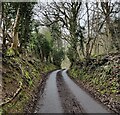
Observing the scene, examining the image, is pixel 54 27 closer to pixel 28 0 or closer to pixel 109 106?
pixel 28 0

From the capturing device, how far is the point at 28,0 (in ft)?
79.7

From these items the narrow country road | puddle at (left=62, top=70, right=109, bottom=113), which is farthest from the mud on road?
puddle at (left=62, top=70, right=109, bottom=113)

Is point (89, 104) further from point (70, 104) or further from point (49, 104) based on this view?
point (49, 104)

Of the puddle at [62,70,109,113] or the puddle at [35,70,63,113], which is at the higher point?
the puddle at [35,70,63,113]

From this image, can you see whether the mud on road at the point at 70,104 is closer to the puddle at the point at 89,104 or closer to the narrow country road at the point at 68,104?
the narrow country road at the point at 68,104

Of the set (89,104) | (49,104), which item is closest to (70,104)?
(89,104)

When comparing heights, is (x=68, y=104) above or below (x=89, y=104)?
above

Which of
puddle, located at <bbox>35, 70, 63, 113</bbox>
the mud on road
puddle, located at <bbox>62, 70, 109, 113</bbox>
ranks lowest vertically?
puddle, located at <bbox>62, 70, 109, 113</bbox>

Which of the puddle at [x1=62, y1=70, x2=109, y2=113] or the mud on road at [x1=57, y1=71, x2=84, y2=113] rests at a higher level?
the mud on road at [x1=57, y1=71, x2=84, y2=113]

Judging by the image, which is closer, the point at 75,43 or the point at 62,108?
the point at 62,108

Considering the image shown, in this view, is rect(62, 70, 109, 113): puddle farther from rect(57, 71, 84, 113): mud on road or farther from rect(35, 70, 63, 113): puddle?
A: rect(35, 70, 63, 113): puddle

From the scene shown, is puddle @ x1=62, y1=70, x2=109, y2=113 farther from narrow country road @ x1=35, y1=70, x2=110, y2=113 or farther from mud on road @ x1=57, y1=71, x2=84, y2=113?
mud on road @ x1=57, y1=71, x2=84, y2=113

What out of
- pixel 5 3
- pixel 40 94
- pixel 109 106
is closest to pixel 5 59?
pixel 40 94

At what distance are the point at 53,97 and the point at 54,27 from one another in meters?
19.7
